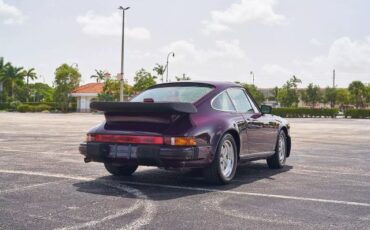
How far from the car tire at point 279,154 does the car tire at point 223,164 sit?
1.88m

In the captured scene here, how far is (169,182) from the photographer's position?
282 inches

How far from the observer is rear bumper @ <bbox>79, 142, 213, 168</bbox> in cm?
623

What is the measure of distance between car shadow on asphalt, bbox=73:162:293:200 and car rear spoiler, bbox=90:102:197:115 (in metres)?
1.01

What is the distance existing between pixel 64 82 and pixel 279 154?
67.8 meters

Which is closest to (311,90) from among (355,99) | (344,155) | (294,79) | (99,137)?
(294,79)

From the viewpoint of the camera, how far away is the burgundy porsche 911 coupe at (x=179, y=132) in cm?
630

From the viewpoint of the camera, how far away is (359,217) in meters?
5.05

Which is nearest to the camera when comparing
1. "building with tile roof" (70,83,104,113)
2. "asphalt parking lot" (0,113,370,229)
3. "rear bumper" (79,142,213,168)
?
"asphalt parking lot" (0,113,370,229)

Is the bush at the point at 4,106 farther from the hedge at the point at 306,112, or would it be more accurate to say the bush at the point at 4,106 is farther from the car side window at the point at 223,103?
the car side window at the point at 223,103

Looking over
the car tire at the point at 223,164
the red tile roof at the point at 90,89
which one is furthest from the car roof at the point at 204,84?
the red tile roof at the point at 90,89

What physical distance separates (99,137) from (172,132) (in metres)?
1.12

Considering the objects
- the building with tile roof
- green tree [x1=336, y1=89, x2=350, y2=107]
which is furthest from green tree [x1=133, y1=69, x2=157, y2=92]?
green tree [x1=336, y1=89, x2=350, y2=107]

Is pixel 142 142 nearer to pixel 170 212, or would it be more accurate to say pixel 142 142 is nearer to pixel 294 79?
pixel 170 212

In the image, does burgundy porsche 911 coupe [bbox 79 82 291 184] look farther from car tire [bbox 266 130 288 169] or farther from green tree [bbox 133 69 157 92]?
green tree [bbox 133 69 157 92]
